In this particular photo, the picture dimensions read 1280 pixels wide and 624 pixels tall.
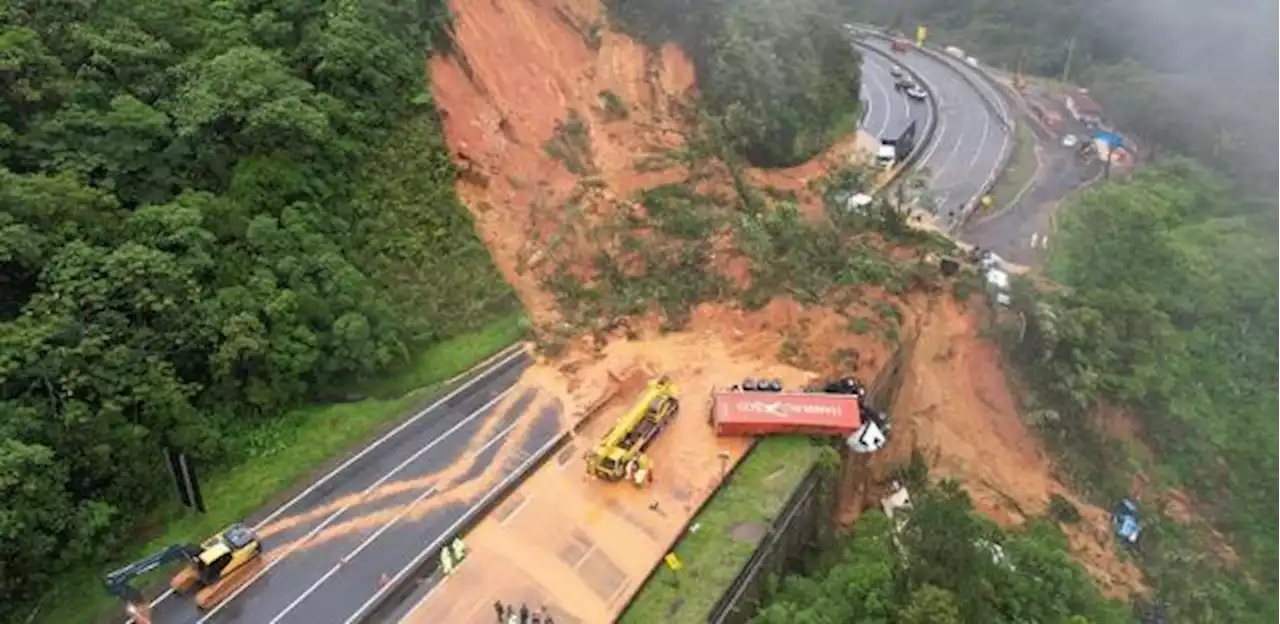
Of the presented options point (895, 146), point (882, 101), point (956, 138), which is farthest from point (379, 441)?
point (882, 101)

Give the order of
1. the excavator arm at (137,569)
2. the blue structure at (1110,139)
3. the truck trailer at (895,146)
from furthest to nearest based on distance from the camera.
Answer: the blue structure at (1110,139) → the truck trailer at (895,146) → the excavator arm at (137,569)

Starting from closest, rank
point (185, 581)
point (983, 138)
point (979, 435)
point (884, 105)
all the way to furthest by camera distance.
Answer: point (185, 581)
point (979, 435)
point (983, 138)
point (884, 105)

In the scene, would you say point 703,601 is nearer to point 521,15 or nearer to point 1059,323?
point 1059,323

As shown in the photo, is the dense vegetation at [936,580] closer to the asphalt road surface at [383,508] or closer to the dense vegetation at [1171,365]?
the asphalt road surface at [383,508]

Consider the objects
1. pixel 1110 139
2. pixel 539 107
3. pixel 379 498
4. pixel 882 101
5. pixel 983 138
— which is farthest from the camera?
pixel 882 101

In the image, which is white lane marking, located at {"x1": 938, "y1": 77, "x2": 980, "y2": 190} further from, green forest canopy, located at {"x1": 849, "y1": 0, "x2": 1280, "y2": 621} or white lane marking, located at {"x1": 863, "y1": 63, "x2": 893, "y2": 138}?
green forest canopy, located at {"x1": 849, "y1": 0, "x2": 1280, "y2": 621}

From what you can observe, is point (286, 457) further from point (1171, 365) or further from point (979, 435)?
point (1171, 365)

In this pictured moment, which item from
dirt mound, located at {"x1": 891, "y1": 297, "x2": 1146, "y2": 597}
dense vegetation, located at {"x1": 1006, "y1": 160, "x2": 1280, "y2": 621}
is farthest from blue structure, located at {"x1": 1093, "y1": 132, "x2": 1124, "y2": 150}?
dirt mound, located at {"x1": 891, "y1": 297, "x2": 1146, "y2": 597}

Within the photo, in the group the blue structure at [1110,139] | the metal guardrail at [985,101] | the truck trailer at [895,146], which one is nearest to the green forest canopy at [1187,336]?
the blue structure at [1110,139]
